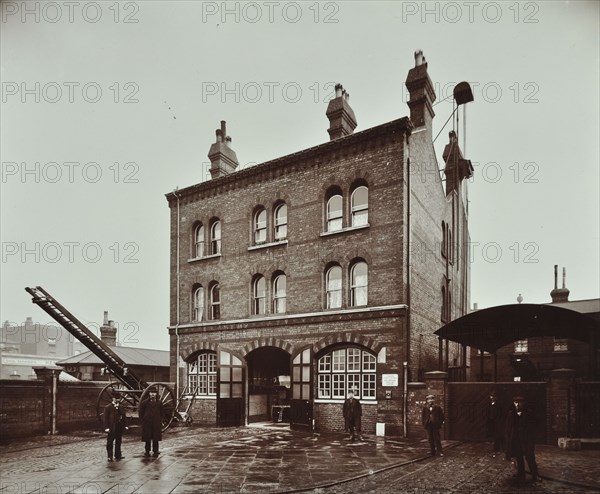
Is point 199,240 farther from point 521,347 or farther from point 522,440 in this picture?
point 521,347

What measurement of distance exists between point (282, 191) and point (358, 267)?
449cm

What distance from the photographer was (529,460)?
32.7 feet

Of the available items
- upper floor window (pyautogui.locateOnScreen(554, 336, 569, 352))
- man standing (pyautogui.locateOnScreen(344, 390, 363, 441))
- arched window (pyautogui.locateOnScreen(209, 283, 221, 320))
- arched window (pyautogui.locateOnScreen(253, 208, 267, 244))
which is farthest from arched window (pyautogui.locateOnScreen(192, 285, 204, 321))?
upper floor window (pyautogui.locateOnScreen(554, 336, 569, 352))

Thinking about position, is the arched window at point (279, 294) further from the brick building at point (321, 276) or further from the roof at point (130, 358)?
the roof at point (130, 358)

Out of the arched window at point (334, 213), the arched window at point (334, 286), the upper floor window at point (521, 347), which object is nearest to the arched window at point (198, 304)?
the arched window at point (334, 286)

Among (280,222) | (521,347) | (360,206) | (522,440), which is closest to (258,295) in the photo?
(280,222)

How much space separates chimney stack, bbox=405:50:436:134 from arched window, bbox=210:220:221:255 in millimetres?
9189

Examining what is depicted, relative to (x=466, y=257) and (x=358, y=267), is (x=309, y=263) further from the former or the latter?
(x=466, y=257)

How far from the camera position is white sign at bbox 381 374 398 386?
1683 centimetres

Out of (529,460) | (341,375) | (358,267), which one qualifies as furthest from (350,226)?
(529,460)

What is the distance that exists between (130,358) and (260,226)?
19.5 m

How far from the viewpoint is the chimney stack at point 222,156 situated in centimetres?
2503

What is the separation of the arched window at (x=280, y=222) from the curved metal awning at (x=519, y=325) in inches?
277

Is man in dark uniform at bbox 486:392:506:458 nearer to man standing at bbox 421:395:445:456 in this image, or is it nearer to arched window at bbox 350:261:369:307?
man standing at bbox 421:395:445:456
